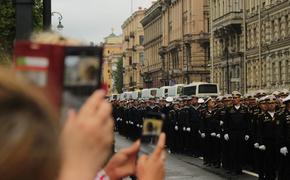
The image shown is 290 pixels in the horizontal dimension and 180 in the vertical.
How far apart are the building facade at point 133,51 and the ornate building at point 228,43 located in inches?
2645

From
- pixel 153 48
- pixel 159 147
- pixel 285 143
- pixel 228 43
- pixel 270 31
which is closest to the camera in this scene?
pixel 159 147

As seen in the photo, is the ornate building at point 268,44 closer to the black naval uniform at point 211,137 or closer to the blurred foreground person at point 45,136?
the black naval uniform at point 211,137

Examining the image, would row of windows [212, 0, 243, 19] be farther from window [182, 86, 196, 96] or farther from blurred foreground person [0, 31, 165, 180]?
blurred foreground person [0, 31, 165, 180]

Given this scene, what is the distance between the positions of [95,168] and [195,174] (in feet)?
53.5

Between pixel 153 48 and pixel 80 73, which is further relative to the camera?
pixel 153 48

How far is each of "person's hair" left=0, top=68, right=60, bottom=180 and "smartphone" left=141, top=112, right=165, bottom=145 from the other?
913mm

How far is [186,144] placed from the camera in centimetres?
2542

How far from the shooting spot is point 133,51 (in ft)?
525

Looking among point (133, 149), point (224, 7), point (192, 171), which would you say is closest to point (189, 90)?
point (224, 7)

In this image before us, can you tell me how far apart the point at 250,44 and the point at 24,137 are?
68500mm

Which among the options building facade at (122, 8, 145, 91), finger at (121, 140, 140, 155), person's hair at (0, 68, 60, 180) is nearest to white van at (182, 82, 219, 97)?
finger at (121, 140, 140, 155)

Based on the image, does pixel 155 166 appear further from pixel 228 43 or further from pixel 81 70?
pixel 228 43

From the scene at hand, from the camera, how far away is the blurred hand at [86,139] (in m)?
1.66

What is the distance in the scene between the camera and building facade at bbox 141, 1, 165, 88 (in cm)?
12438
